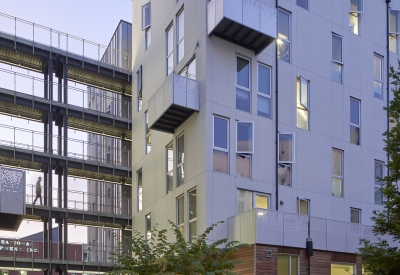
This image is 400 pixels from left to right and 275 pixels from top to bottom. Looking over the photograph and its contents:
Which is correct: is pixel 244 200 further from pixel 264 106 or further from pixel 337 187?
pixel 337 187

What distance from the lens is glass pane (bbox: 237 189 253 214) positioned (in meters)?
25.7

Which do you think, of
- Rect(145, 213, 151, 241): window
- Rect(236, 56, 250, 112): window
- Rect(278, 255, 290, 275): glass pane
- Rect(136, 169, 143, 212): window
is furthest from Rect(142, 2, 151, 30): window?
Rect(278, 255, 290, 275): glass pane

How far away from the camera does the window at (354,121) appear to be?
30.0 m

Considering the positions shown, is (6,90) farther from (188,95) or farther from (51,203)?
(188,95)

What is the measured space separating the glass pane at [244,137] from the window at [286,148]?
5.08 feet

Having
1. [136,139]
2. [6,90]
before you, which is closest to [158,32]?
[136,139]

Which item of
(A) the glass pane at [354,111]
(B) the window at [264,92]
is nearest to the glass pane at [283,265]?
(B) the window at [264,92]

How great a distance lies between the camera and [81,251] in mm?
34500

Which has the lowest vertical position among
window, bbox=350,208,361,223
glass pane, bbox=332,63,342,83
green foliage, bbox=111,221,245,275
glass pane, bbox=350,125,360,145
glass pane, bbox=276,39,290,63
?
green foliage, bbox=111,221,245,275

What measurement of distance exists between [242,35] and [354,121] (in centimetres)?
753

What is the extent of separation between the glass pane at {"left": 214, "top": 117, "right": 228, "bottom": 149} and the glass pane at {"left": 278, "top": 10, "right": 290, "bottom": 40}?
525 cm

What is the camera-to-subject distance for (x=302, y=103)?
28.0 m

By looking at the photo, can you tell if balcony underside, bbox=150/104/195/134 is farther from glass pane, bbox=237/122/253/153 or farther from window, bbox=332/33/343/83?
window, bbox=332/33/343/83

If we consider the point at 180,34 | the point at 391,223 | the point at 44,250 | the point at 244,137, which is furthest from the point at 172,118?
the point at 44,250
